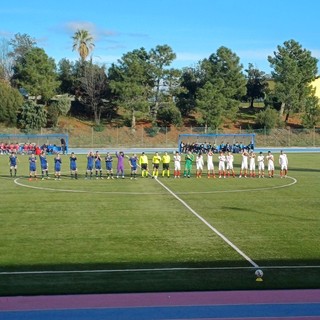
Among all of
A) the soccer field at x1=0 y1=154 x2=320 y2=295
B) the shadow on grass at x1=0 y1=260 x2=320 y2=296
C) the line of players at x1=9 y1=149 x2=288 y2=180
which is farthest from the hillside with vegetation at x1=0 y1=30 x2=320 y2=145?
the shadow on grass at x1=0 y1=260 x2=320 y2=296

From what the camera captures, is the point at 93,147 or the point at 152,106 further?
the point at 152,106

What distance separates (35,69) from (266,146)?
107 feet

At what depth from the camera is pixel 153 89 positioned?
261ft

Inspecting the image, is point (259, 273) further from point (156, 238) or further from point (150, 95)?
point (150, 95)

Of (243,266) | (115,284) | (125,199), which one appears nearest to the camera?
(115,284)

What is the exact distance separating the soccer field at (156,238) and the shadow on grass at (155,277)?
2cm

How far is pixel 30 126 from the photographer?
72.5 m

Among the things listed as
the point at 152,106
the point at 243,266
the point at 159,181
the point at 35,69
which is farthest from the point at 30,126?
the point at 243,266

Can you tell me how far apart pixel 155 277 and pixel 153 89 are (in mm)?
69038

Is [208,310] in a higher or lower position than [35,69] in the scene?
lower

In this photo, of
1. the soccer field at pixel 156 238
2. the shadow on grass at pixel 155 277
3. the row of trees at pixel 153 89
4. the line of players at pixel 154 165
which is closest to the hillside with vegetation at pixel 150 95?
the row of trees at pixel 153 89

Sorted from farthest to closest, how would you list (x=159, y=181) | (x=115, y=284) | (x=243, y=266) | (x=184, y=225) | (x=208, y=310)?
(x=159, y=181), (x=184, y=225), (x=243, y=266), (x=115, y=284), (x=208, y=310)

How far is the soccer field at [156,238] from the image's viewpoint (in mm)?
11445

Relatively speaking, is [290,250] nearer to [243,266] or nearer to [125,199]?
[243,266]
